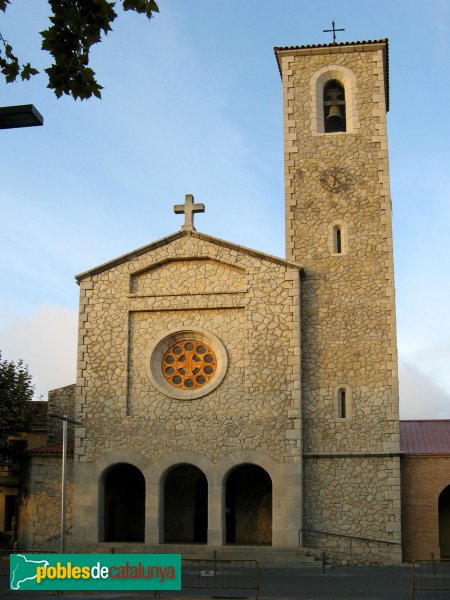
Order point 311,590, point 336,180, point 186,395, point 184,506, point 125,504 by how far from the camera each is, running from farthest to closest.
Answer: point 125,504, point 184,506, point 336,180, point 186,395, point 311,590

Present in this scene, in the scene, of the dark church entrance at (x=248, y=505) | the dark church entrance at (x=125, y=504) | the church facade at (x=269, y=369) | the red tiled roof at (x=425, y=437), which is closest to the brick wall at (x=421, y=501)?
the red tiled roof at (x=425, y=437)

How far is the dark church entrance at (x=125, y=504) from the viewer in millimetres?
27594

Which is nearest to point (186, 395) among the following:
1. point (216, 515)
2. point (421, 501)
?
point (216, 515)

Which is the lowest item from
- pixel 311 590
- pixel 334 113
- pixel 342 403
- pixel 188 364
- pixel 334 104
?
pixel 311 590

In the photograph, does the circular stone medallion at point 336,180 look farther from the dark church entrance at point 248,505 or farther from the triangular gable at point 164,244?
the dark church entrance at point 248,505

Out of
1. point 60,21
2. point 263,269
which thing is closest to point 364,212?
point 263,269

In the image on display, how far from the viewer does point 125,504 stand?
28.3 metres

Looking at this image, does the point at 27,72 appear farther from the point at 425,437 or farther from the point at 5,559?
the point at 425,437

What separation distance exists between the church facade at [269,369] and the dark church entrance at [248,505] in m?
0.05

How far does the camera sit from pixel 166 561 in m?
16.1

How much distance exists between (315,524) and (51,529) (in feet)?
27.4

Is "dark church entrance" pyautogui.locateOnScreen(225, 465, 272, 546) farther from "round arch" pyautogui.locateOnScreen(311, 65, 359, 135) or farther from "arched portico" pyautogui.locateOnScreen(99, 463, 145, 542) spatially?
"round arch" pyautogui.locateOnScreen(311, 65, 359, 135)

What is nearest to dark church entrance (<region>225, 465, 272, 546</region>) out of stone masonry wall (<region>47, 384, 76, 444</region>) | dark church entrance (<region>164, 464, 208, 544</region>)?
dark church entrance (<region>164, 464, 208, 544</region>)

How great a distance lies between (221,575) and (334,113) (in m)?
15.3
